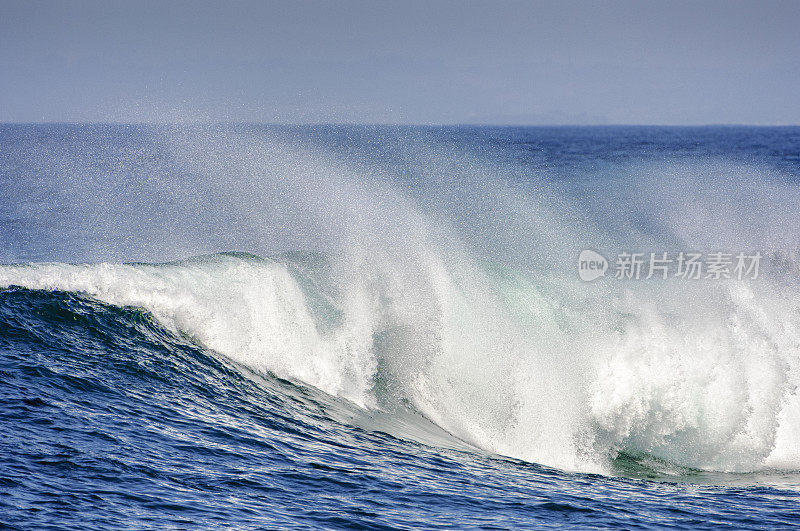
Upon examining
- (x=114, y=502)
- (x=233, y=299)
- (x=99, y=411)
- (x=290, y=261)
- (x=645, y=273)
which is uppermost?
(x=645, y=273)

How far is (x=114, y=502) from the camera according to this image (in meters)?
7.22

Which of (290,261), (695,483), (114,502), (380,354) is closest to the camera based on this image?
(114,502)

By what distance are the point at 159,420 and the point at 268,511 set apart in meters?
2.60

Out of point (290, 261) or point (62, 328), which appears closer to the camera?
point (62, 328)

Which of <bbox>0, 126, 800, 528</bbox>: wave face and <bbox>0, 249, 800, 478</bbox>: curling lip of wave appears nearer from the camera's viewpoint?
<bbox>0, 126, 800, 528</bbox>: wave face

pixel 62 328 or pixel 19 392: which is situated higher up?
pixel 62 328

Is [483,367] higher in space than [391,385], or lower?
higher

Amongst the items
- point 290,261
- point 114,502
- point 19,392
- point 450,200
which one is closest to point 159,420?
point 19,392

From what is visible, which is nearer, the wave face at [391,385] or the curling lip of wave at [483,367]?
the wave face at [391,385]

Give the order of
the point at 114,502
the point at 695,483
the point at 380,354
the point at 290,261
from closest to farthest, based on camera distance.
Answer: the point at 114,502 < the point at 695,483 < the point at 380,354 < the point at 290,261

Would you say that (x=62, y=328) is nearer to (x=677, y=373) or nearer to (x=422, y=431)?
(x=422, y=431)

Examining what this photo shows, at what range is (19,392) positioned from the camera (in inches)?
372

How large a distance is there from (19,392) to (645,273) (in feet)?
50.7

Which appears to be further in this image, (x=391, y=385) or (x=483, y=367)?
(x=483, y=367)
